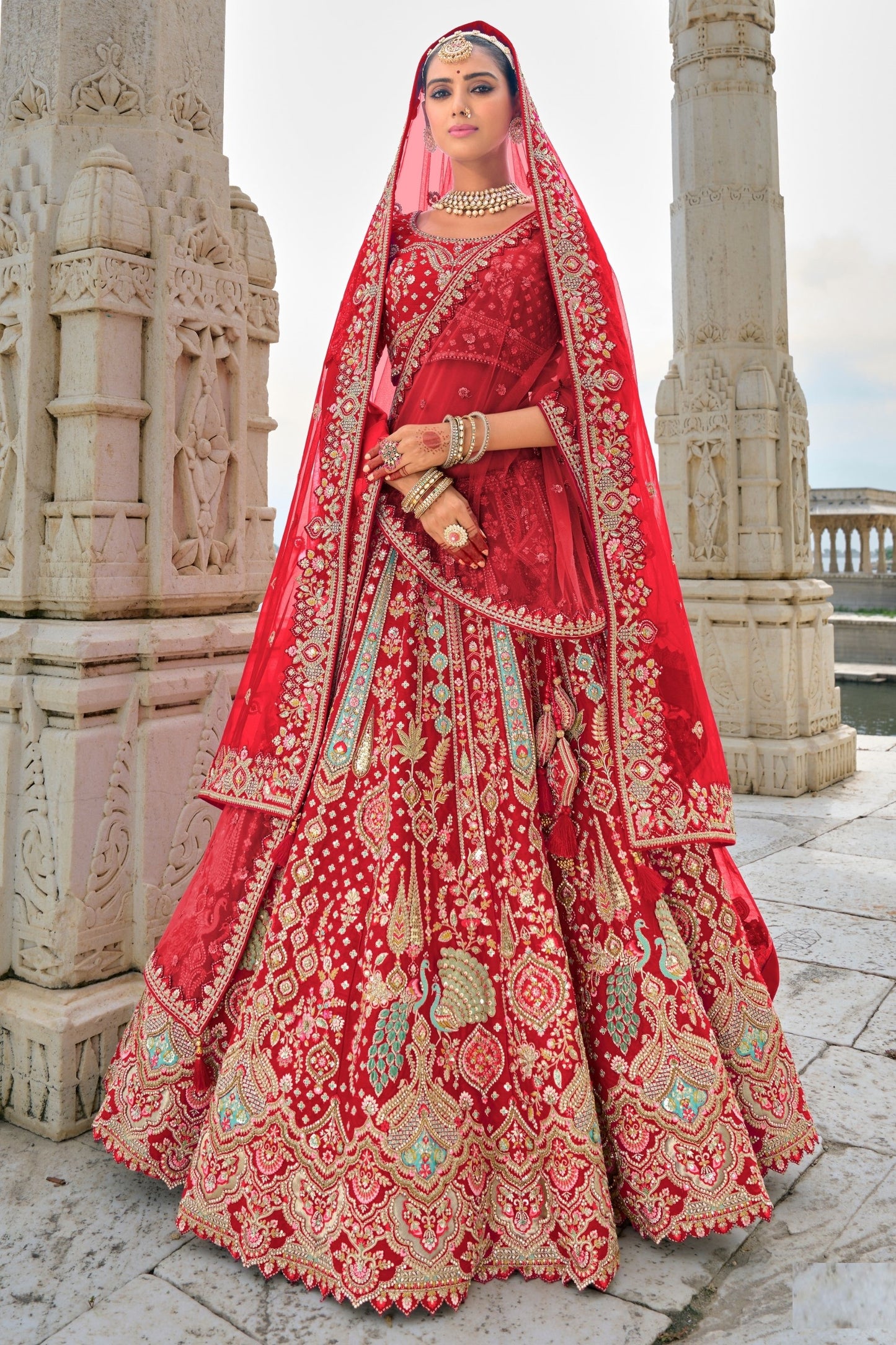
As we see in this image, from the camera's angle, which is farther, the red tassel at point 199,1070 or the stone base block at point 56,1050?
the stone base block at point 56,1050

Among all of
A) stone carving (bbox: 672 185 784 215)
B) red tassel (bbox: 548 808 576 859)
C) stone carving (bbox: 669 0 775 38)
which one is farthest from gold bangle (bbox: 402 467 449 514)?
stone carving (bbox: 669 0 775 38)

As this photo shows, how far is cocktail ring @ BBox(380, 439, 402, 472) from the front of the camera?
1.62 m

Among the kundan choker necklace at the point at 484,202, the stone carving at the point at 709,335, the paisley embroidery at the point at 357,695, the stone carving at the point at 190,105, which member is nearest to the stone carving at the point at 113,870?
the paisley embroidery at the point at 357,695

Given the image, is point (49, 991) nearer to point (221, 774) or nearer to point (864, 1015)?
point (221, 774)

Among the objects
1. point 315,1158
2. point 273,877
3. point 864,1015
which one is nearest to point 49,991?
point 273,877

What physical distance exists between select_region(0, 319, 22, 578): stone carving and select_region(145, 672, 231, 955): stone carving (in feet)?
1.62

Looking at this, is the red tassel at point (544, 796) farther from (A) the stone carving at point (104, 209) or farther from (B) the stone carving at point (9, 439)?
(A) the stone carving at point (104, 209)

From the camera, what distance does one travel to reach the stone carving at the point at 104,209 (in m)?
1.92

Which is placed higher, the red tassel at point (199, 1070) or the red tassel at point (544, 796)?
the red tassel at point (544, 796)

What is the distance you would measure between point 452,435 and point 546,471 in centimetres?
19

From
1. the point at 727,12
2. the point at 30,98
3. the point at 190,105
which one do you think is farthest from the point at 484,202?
the point at 727,12

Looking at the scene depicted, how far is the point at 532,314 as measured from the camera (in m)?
1.68

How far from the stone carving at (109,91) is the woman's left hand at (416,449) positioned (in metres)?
1.01

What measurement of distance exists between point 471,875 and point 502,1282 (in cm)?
57
